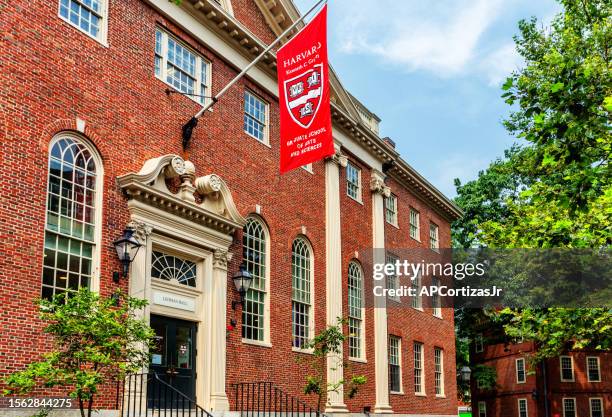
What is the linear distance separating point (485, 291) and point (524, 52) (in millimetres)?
18825

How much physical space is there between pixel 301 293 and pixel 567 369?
124 feet

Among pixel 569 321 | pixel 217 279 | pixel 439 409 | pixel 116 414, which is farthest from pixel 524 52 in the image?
pixel 116 414

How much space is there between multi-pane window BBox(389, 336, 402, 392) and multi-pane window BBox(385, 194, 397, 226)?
4.63 m

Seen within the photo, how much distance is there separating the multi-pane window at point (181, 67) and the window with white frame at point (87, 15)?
1.68 metres

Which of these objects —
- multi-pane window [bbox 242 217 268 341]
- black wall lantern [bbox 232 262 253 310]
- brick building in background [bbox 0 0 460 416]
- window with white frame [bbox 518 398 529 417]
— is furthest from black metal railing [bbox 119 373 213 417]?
window with white frame [bbox 518 398 529 417]

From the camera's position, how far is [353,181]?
25.7 metres

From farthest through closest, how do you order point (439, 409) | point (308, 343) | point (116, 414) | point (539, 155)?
point (439, 409) → point (308, 343) → point (539, 155) → point (116, 414)

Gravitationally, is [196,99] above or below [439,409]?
above

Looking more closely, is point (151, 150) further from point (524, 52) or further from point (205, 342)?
point (524, 52)

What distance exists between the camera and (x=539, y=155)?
14.4 metres

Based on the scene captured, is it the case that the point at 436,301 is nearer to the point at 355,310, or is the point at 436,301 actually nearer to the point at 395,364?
the point at 395,364

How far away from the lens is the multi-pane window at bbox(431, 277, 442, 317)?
1284 inches

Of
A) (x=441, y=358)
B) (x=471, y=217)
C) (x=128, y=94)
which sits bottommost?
(x=441, y=358)

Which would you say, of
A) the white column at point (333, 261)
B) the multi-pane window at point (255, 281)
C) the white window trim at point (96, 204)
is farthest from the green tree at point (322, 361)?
the white window trim at point (96, 204)
